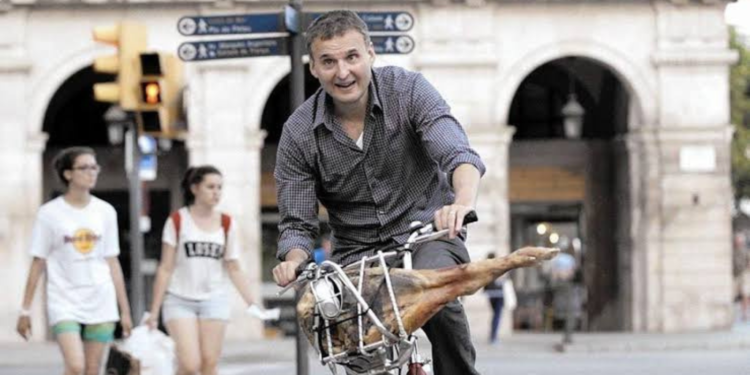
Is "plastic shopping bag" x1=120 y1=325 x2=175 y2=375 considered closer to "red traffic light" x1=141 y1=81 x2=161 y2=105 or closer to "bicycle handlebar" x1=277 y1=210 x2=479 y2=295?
"red traffic light" x1=141 y1=81 x2=161 y2=105

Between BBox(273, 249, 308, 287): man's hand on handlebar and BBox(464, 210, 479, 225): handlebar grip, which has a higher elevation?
BBox(464, 210, 479, 225): handlebar grip

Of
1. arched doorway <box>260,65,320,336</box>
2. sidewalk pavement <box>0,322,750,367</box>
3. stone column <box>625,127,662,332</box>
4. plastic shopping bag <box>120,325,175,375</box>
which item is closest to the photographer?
plastic shopping bag <box>120,325,175,375</box>

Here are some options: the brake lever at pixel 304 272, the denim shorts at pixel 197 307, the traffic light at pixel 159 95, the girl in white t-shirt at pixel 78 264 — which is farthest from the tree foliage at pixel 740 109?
the brake lever at pixel 304 272

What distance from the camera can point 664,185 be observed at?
1120 inches

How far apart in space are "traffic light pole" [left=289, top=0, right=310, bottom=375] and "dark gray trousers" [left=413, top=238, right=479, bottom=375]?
567cm

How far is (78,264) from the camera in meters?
11.1

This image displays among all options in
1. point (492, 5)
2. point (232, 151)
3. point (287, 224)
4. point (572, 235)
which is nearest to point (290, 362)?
point (232, 151)

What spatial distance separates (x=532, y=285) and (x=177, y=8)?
942cm

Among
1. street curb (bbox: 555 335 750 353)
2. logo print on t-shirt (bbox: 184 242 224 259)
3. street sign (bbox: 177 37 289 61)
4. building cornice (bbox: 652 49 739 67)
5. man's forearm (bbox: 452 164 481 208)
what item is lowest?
street curb (bbox: 555 335 750 353)

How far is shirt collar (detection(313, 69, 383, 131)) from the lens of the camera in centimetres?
569

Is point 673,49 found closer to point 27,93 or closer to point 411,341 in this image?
point 27,93

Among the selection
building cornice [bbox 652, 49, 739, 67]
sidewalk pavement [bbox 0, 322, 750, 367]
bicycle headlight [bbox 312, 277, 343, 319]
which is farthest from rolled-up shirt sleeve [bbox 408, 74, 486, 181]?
building cornice [bbox 652, 49, 739, 67]

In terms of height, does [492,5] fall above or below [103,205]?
above

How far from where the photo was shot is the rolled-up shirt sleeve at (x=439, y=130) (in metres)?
5.48
